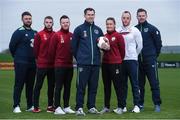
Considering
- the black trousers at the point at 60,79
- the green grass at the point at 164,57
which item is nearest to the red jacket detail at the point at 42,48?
the black trousers at the point at 60,79

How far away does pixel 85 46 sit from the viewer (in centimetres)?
1009

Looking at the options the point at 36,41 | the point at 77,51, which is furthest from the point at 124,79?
the point at 36,41

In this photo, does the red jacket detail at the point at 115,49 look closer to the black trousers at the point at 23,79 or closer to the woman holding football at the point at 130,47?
the woman holding football at the point at 130,47

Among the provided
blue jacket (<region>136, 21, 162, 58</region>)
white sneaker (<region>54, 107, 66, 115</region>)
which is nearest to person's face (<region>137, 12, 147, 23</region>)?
blue jacket (<region>136, 21, 162, 58</region>)

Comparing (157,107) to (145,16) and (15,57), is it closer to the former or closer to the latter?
(145,16)

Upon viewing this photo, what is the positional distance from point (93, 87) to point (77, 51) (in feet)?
2.59

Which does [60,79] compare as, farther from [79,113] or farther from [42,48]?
[79,113]

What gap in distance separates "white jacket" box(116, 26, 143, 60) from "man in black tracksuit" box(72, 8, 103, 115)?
0.73 metres

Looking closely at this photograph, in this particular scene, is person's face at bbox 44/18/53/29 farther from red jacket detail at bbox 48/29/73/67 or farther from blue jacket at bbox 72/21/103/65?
blue jacket at bbox 72/21/103/65

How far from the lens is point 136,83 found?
10.8m

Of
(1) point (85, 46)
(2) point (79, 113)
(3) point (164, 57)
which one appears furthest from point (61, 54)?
(3) point (164, 57)

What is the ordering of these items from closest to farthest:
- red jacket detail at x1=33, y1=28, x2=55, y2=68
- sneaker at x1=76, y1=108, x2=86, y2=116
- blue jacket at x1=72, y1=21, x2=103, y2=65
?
sneaker at x1=76, y1=108, x2=86, y2=116, blue jacket at x1=72, y1=21, x2=103, y2=65, red jacket detail at x1=33, y1=28, x2=55, y2=68

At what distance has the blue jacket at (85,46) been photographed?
10062 millimetres

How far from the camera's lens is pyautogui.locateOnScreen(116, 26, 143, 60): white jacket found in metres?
10.6
